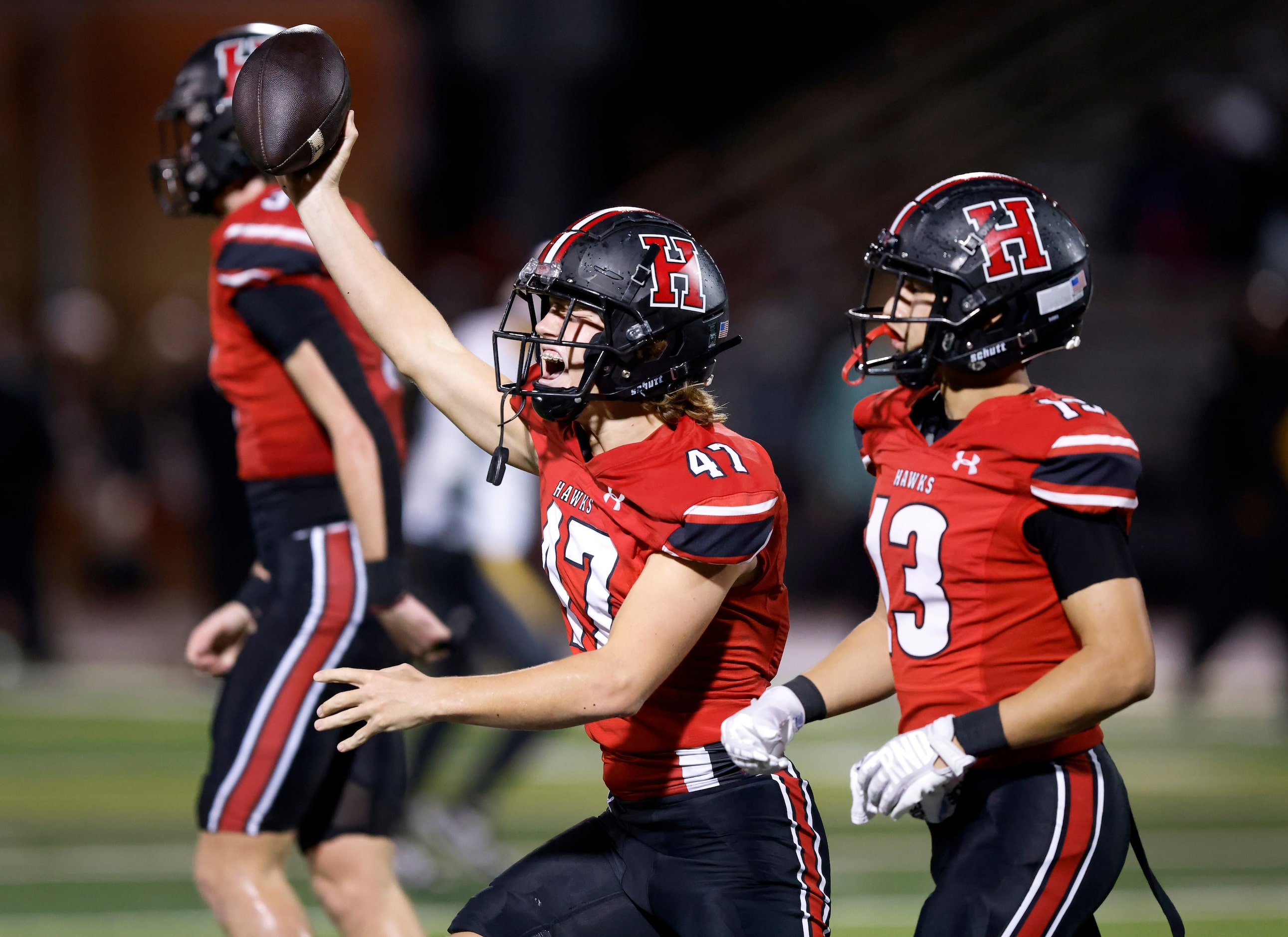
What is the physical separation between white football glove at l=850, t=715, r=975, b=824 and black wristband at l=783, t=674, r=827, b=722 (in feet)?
0.62

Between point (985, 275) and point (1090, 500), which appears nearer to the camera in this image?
point (1090, 500)

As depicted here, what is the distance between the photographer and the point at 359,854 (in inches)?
150

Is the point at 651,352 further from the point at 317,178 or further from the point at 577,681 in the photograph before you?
the point at 317,178

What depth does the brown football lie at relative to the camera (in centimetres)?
326

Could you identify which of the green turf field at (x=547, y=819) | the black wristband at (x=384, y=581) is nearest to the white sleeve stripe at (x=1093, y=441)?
the black wristband at (x=384, y=581)

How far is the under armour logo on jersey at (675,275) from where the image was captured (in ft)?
9.92

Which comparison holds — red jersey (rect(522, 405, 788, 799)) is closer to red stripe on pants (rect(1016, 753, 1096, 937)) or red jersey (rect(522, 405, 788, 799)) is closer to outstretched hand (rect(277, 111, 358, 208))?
red stripe on pants (rect(1016, 753, 1096, 937))

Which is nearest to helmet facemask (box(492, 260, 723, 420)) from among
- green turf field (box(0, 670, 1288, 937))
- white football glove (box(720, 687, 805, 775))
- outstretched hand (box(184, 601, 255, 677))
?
white football glove (box(720, 687, 805, 775))

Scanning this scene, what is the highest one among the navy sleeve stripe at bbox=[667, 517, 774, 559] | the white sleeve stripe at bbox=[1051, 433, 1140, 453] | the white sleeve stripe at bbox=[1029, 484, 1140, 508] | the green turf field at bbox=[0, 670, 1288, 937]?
the white sleeve stripe at bbox=[1051, 433, 1140, 453]

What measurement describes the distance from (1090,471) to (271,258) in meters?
1.85

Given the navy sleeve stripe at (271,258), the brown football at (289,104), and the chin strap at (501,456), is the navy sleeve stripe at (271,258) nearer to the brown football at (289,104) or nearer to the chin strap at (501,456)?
the brown football at (289,104)

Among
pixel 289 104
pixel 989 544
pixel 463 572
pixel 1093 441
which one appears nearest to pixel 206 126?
pixel 289 104

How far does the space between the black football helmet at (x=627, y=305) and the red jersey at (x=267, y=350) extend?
78 cm

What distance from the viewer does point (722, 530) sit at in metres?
2.82
